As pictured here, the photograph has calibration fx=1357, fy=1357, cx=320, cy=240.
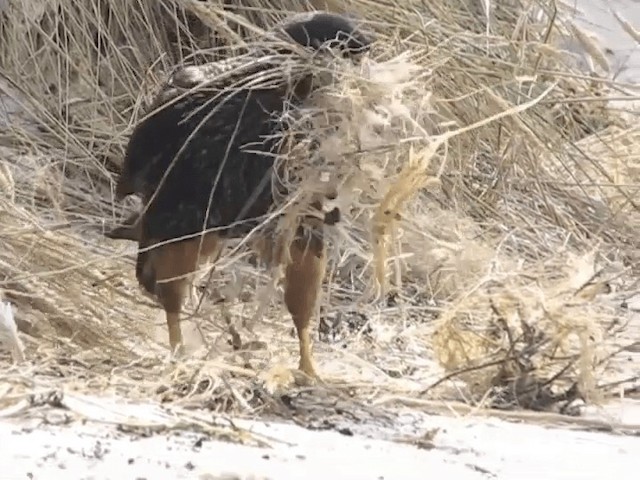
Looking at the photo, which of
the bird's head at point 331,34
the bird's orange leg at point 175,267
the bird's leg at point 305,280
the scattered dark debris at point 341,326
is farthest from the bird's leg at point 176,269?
the scattered dark debris at point 341,326

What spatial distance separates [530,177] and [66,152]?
162 centimetres

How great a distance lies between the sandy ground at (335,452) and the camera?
1906 millimetres

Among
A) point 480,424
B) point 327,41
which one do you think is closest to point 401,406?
point 480,424

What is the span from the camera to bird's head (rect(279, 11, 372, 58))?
274 cm

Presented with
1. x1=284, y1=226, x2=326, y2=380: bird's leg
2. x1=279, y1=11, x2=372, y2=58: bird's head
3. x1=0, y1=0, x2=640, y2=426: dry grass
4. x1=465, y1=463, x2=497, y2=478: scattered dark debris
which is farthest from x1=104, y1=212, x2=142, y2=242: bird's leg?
x1=465, y1=463, x2=497, y2=478: scattered dark debris

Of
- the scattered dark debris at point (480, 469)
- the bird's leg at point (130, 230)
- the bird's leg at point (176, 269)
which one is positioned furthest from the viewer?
the bird's leg at point (130, 230)

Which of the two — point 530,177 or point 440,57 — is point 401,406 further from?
point 530,177

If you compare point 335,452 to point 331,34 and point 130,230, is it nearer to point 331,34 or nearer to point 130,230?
point 331,34

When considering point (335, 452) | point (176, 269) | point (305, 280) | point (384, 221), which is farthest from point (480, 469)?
point (176, 269)

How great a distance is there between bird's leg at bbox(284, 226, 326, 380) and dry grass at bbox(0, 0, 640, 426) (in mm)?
68

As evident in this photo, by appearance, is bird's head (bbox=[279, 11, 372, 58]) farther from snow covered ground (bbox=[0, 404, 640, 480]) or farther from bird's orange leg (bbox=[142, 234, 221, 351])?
snow covered ground (bbox=[0, 404, 640, 480])

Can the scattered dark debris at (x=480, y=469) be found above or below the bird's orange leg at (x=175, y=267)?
above

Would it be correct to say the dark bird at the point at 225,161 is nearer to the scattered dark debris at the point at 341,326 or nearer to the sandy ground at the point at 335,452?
the sandy ground at the point at 335,452

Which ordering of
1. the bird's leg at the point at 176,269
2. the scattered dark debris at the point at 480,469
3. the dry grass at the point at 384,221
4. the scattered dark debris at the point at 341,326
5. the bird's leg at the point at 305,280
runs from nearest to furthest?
the scattered dark debris at the point at 480,469 → the dry grass at the point at 384,221 → the bird's leg at the point at 305,280 → the bird's leg at the point at 176,269 → the scattered dark debris at the point at 341,326
